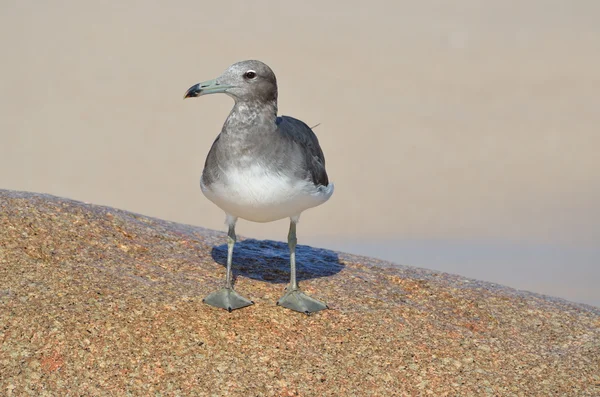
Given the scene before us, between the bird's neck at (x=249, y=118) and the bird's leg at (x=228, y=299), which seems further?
the bird's leg at (x=228, y=299)

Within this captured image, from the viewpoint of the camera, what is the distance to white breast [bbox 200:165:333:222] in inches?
274

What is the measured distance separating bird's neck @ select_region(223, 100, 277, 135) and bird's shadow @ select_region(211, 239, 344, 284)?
219 cm

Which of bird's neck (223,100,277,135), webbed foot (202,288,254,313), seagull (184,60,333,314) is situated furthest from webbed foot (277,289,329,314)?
bird's neck (223,100,277,135)

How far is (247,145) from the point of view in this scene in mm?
6984

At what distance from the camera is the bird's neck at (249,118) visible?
7094 millimetres

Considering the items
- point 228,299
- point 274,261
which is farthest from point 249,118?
point 274,261

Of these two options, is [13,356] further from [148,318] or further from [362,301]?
[362,301]

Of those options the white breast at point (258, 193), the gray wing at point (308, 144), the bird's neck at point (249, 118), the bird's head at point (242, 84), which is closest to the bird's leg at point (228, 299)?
the white breast at point (258, 193)

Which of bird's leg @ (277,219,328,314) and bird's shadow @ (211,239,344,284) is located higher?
bird's shadow @ (211,239,344,284)

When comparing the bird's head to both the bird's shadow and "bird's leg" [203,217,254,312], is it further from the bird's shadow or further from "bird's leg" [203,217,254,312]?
the bird's shadow

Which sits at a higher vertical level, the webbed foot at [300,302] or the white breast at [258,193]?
the white breast at [258,193]

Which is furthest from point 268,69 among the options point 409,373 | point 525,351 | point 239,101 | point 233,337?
point 525,351

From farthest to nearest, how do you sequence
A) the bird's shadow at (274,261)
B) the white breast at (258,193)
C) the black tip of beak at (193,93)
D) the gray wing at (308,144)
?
the bird's shadow at (274,261), the gray wing at (308,144), the black tip of beak at (193,93), the white breast at (258,193)

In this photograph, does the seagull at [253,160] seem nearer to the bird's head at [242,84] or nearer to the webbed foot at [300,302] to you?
the bird's head at [242,84]
